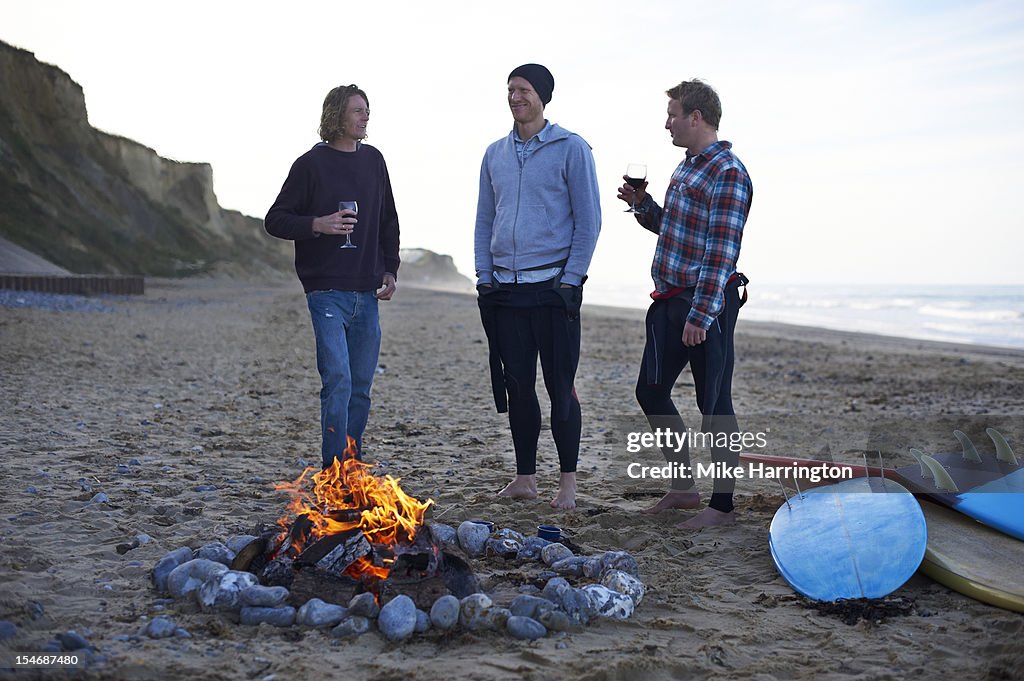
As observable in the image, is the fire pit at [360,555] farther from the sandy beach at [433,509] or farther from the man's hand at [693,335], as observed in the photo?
the man's hand at [693,335]

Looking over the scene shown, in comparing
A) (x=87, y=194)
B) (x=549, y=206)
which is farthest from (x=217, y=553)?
(x=87, y=194)

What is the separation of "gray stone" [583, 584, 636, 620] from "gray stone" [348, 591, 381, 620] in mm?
830

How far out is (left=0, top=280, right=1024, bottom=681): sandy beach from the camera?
2938mm

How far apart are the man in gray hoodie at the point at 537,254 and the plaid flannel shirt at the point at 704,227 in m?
0.42

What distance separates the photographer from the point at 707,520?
4465 millimetres

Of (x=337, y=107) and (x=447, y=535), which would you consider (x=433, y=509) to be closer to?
(x=447, y=535)

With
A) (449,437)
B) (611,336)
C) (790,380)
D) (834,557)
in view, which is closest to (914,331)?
(611,336)

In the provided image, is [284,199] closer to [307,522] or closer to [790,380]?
[307,522]

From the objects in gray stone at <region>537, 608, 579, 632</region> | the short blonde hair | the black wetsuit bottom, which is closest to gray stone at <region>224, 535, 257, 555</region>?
gray stone at <region>537, 608, 579, 632</region>

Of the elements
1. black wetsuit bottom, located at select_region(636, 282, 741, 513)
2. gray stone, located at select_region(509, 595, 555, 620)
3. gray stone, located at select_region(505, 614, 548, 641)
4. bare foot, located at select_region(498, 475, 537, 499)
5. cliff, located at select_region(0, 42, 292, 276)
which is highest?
cliff, located at select_region(0, 42, 292, 276)

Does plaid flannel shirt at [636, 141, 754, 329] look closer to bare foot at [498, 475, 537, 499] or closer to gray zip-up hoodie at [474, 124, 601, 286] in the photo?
gray zip-up hoodie at [474, 124, 601, 286]

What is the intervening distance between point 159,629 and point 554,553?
1710 millimetres

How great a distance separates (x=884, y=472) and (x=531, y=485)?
195cm

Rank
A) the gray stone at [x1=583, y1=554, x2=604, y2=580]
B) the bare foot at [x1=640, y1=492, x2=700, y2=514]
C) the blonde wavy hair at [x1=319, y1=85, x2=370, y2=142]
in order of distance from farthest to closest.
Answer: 1. the bare foot at [x1=640, y1=492, x2=700, y2=514]
2. the blonde wavy hair at [x1=319, y1=85, x2=370, y2=142]
3. the gray stone at [x1=583, y1=554, x2=604, y2=580]
